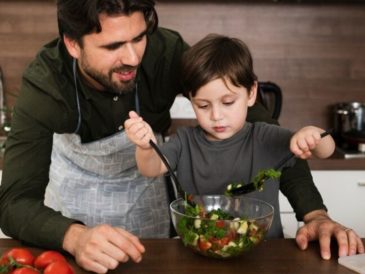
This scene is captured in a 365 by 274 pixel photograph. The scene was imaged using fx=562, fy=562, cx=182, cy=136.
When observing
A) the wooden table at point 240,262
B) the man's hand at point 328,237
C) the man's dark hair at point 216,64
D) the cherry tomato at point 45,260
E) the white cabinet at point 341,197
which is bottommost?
the white cabinet at point 341,197

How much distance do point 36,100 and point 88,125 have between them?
0.20 meters

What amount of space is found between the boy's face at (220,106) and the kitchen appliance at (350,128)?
1266 mm

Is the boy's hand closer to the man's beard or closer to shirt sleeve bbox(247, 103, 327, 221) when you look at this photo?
shirt sleeve bbox(247, 103, 327, 221)

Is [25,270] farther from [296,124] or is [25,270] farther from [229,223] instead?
[296,124]

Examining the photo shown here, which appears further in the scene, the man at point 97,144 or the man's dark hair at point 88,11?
the man's dark hair at point 88,11

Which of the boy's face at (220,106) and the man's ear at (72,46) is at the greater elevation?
the man's ear at (72,46)

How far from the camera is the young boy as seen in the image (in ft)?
4.48

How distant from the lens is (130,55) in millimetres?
1473

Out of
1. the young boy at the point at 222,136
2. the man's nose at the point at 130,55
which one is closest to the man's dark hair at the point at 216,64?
the young boy at the point at 222,136

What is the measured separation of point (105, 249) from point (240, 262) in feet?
0.89

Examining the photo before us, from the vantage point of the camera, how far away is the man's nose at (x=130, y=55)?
4.82 ft

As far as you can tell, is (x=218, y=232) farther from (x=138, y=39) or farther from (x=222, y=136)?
(x=138, y=39)

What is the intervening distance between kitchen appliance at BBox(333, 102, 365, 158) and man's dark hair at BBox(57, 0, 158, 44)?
1.34m

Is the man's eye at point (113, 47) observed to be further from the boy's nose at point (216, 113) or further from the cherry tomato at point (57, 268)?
the cherry tomato at point (57, 268)
